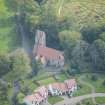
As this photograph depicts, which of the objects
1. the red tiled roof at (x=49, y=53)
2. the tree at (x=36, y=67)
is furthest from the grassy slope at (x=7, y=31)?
the tree at (x=36, y=67)

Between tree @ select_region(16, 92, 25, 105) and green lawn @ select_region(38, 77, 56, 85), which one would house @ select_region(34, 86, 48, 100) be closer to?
tree @ select_region(16, 92, 25, 105)

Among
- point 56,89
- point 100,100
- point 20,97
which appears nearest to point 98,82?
point 100,100

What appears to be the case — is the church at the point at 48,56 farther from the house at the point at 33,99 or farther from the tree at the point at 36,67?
the house at the point at 33,99

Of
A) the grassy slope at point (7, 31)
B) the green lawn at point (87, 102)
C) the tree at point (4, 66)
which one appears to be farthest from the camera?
the grassy slope at point (7, 31)

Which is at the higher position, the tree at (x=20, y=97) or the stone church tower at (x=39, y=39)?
the stone church tower at (x=39, y=39)

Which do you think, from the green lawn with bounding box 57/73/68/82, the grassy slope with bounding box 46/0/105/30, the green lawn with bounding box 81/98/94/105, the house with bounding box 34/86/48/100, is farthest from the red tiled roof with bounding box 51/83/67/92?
the grassy slope with bounding box 46/0/105/30

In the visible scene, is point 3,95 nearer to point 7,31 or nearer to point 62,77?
point 62,77
